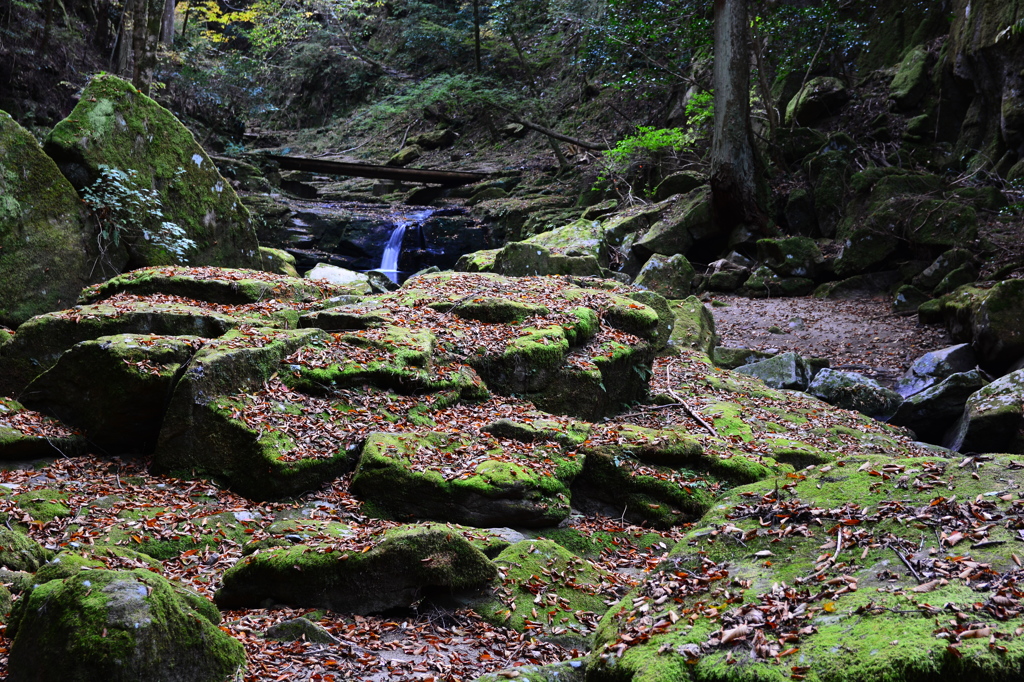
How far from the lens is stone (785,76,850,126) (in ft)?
61.1

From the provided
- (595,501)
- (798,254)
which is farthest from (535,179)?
(595,501)

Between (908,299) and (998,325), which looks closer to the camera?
(998,325)

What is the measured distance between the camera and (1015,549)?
2.85 meters

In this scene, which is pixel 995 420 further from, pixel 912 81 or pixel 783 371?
pixel 912 81

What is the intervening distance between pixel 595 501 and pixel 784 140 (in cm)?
1529

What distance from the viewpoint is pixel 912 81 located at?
17.2 metres

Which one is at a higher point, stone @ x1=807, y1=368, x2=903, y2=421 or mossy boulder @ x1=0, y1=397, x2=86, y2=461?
stone @ x1=807, y1=368, x2=903, y2=421

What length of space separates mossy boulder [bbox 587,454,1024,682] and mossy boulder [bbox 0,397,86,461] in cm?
529

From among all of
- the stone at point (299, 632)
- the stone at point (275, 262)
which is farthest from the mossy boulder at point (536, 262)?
the stone at point (299, 632)

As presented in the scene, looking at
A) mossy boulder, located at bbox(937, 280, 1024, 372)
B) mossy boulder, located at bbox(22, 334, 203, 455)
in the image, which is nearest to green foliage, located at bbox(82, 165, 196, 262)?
mossy boulder, located at bbox(22, 334, 203, 455)

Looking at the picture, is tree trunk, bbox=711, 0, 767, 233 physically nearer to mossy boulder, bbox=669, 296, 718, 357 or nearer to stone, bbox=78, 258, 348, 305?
mossy boulder, bbox=669, 296, 718, 357

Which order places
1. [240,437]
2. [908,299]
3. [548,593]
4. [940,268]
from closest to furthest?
[548,593], [240,437], [940,268], [908,299]

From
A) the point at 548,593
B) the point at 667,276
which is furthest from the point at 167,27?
the point at 548,593

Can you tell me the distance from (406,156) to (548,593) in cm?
2783
